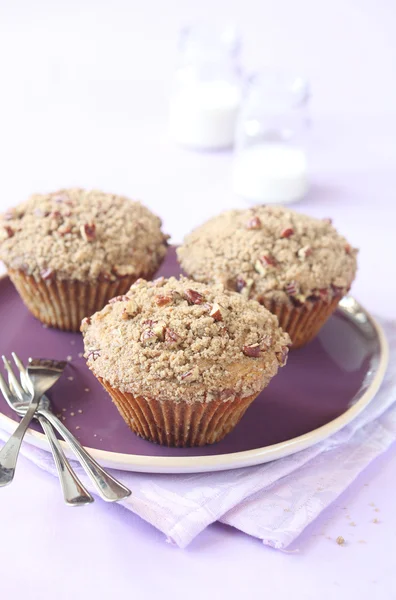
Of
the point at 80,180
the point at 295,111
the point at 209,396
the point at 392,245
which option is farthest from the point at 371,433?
the point at 80,180

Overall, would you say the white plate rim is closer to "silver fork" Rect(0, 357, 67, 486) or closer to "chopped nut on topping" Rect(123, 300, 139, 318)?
"silver fork" Rect(0, 357, 67, 486)

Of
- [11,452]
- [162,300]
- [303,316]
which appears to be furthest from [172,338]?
[303,316]

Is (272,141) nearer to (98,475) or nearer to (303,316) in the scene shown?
(303,316)

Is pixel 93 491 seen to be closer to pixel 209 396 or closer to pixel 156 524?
pixel 156 524

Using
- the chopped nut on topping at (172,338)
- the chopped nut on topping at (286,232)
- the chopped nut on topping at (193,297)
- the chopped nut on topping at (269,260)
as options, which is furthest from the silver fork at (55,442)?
the chopped nut on topping at (286,232)

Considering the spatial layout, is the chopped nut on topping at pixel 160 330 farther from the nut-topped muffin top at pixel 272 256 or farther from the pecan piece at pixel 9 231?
the pecan piece at pixel 9 231

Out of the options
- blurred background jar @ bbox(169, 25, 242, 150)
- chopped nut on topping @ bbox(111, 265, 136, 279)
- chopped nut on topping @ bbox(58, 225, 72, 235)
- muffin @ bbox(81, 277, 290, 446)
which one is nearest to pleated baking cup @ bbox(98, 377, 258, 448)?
muffin @ bbox(81, 277, 290, 446)
